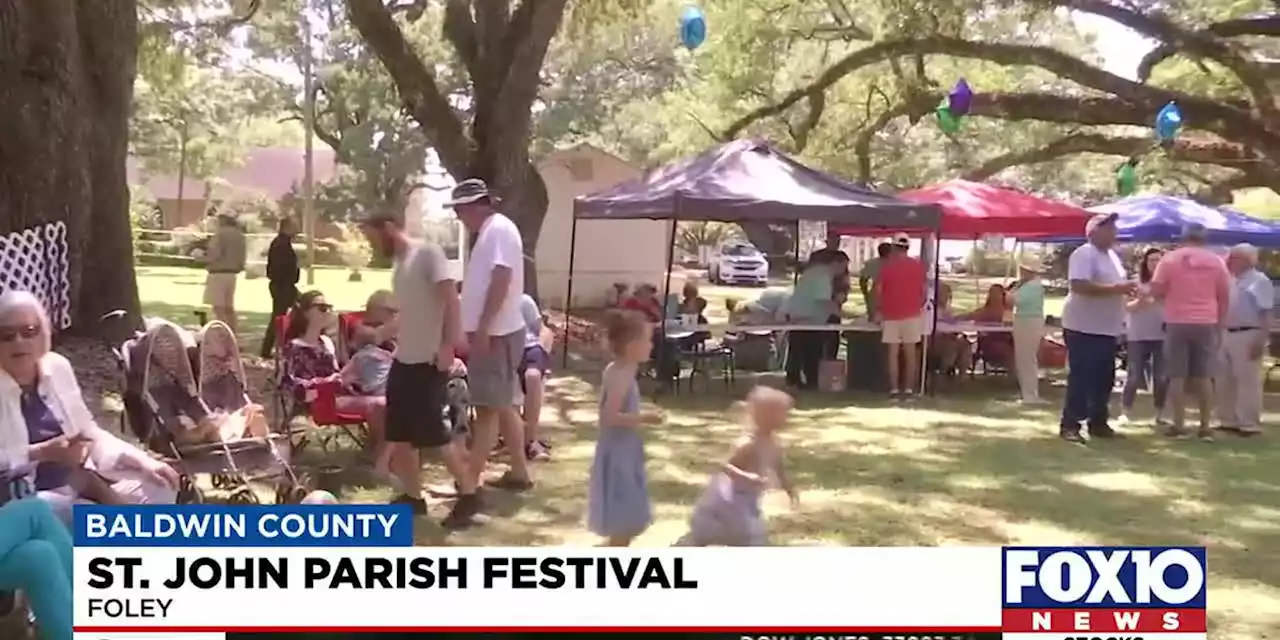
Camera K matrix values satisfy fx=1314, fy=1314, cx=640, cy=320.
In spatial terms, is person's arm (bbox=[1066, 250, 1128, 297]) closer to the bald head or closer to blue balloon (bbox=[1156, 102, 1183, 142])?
the bald head

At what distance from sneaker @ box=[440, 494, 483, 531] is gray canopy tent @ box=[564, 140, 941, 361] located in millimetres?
5171

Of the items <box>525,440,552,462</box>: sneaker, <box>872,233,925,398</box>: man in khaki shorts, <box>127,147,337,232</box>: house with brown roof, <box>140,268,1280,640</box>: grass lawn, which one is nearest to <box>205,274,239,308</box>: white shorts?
<box>140,268,1280,640</box>: grass lawn

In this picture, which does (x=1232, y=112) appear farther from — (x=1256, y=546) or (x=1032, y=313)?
(x=1256, y=546)

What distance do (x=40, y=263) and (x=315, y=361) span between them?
10.5 feet

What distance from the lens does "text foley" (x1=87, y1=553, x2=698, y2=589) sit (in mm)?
2760

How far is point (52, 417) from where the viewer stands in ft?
13.1

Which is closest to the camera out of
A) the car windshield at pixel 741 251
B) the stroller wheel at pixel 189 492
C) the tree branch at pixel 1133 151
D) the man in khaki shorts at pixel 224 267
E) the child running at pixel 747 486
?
the child running at pixel 747 486

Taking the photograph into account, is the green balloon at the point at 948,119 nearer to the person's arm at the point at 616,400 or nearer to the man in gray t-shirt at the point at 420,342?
the man in gray t-shirt at the point at 420,342

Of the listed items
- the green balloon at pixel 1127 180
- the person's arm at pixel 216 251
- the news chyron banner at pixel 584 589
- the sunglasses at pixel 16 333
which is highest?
the green balloon at pixel 1127 180

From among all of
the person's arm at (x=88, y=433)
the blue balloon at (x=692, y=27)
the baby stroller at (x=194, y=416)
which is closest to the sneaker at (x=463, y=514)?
→ the baby stroller at (x=194, y=416)

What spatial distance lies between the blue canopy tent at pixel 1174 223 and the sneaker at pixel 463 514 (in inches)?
329

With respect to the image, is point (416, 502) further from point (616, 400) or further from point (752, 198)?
point (752, 198)

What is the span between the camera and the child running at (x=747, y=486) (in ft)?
13.0

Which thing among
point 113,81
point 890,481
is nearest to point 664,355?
point 890,481
